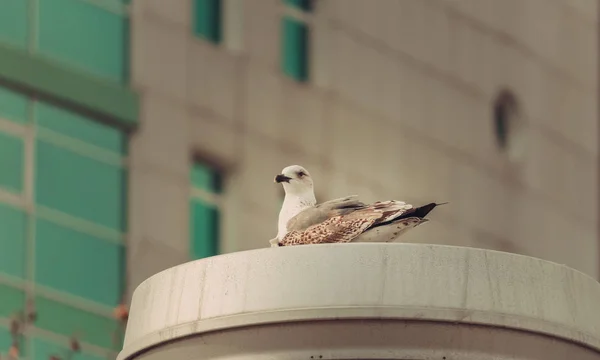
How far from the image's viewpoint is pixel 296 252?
50.9 feet

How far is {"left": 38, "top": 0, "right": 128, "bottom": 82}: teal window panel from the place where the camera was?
39.5 meters

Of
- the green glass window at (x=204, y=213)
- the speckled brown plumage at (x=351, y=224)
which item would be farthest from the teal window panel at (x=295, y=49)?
the speckled brown plumage at (x=351, y=224)

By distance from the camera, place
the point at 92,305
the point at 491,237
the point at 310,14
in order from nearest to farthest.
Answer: the point at 92,305
the point at 310,14
the point at 491,237

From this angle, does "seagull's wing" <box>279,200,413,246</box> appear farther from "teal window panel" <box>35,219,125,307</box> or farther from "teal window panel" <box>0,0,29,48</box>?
"teal window panel" <box>0,0,29,48</box>

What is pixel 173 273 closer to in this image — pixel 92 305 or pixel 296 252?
pixel 296 252

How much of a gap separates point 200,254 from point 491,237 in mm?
8692

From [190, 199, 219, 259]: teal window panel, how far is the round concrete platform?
86.8 feet

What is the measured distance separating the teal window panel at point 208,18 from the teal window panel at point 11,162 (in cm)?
656

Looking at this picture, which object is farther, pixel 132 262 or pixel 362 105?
pixel 362 105

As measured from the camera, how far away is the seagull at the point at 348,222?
54.5 feet

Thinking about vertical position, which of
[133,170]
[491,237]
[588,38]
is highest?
[588,38]

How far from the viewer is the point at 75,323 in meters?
38.1

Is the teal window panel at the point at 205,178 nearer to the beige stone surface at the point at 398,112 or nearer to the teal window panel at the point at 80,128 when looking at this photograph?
the beige stone surface at the point at 398,112

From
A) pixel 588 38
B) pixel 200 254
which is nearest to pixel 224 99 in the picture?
pixel 200 254
